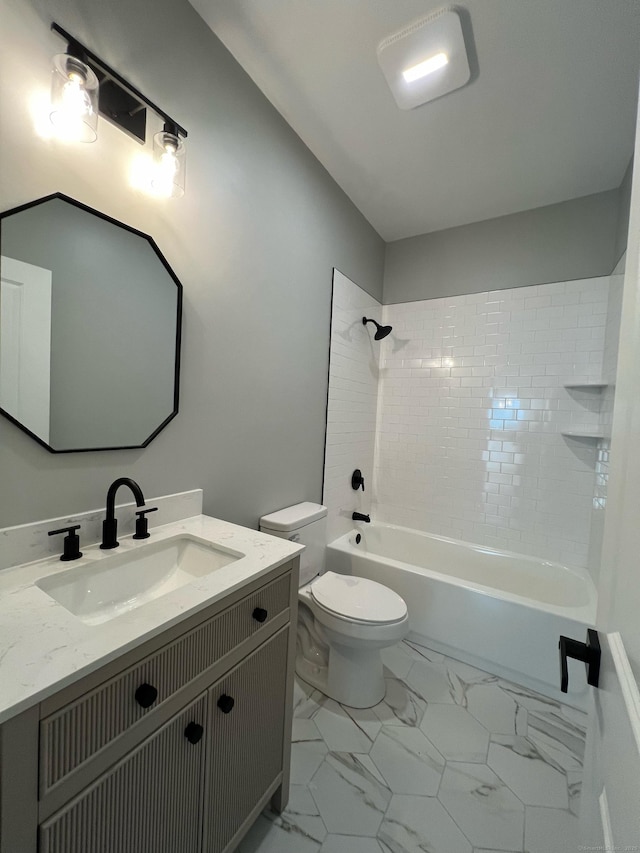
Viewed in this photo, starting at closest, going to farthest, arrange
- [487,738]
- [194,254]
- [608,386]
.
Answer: [194,254]
[487,738]
[608,386]

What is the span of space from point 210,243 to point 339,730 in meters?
2.18

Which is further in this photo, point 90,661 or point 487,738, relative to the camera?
point 487,738

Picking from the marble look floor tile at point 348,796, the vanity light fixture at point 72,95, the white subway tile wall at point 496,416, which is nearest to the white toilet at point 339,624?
the marble look floor tile at point 348,796

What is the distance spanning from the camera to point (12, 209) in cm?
90

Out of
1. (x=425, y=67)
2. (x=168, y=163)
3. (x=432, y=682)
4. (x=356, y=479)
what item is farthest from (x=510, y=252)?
(x=432, y=682)

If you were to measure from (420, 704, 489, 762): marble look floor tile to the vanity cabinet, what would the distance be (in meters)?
0.72

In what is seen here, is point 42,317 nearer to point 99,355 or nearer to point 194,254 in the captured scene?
point 99,355

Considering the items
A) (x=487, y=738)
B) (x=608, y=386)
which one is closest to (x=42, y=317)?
(x=487, y=738)

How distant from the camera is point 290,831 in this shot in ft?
3.75

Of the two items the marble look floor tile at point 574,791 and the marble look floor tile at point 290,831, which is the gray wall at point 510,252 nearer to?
the marble look floor tile at point 574,791

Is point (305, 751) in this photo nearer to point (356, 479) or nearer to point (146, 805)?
point (146, 805)

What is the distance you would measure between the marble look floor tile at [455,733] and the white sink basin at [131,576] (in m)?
1.29

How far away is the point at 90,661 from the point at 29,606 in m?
0.28

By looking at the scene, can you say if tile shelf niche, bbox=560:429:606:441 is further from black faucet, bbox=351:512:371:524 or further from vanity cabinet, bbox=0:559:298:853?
vanity cabinet, bbox=0:559:298:853
